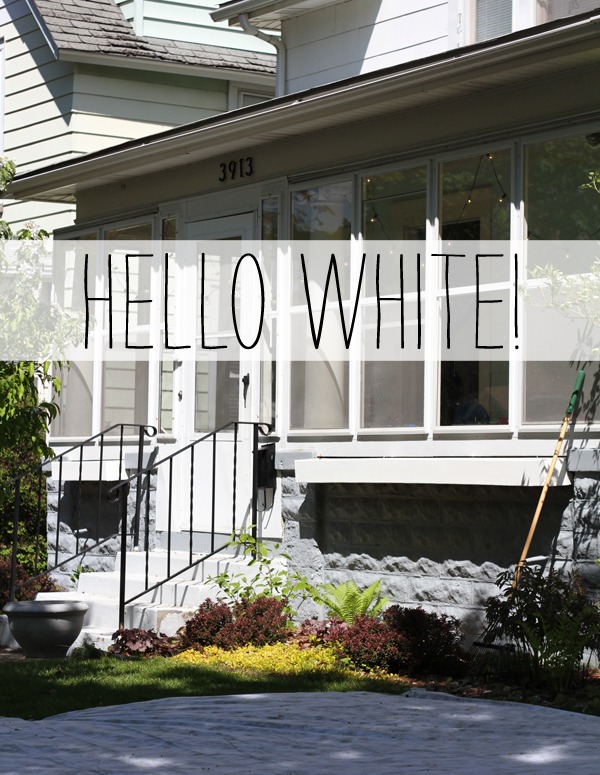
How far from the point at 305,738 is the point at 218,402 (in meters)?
5.71

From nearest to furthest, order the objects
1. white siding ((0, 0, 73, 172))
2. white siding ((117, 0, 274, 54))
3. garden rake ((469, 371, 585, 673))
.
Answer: garden rake ((469, 371, 585, 673)), white siding ((0, 0, 73, 172)), white siding ((117, 0, 274, 54))

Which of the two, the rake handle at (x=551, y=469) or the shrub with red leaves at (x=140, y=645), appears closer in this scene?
the rake handle at (x=551, y=469)

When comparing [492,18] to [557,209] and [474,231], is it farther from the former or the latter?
[557,209]

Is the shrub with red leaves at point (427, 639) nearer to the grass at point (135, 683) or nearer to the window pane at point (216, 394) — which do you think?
the grass at point (135, 683)

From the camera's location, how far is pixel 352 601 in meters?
9.31

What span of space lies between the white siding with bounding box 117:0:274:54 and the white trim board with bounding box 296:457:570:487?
7923 mm

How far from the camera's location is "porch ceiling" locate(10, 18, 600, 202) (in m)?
8.50

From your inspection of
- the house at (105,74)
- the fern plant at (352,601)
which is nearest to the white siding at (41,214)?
the house at (105,74)

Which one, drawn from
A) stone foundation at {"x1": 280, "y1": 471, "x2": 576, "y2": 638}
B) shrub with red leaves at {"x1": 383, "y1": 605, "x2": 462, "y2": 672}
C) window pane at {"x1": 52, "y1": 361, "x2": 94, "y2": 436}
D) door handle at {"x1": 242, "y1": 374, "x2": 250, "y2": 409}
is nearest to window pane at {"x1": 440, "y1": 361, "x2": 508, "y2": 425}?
stone foundation at {"x1": 280, "y1": 471, "x2": 576, "y2": 638}

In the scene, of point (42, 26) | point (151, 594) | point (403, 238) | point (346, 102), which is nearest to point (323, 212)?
point (403, 238)

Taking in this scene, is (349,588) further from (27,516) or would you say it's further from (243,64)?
(243,64)

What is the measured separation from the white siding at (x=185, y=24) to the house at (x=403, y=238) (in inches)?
148

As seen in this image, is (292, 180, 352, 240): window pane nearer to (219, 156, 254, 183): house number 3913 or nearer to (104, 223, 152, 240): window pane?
(219, 156, 254, 183): house number 3913

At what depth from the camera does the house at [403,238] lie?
8.80 m
